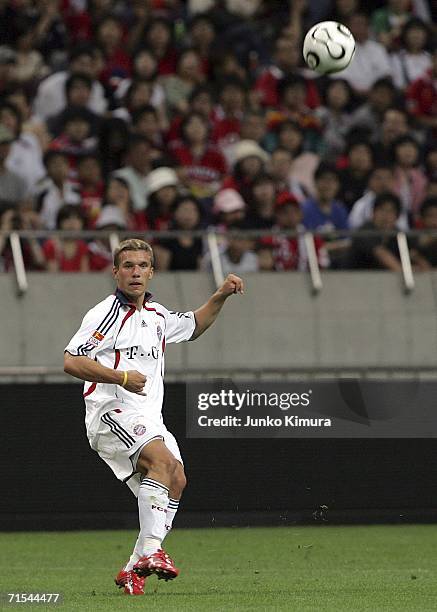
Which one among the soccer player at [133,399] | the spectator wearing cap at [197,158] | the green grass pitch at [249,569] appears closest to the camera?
the green grass pitch at [249,569]

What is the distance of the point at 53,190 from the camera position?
15.5 metres

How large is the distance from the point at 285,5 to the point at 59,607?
1393cm

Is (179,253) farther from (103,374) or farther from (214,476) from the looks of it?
(103,374)

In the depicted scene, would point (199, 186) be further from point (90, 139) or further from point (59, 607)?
point (59, 607)

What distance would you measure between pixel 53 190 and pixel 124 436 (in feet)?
24.1

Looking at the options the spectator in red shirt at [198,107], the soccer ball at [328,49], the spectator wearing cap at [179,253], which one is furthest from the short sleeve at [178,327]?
the spectator in red shirt at [198,107]

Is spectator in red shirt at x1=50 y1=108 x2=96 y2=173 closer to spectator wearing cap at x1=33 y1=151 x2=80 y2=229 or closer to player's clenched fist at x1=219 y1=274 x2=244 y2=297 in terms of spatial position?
spectator wearing cap at x1=33 y1=151 x2=80 y2=229

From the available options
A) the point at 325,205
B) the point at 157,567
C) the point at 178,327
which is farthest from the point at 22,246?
the point at 157,567

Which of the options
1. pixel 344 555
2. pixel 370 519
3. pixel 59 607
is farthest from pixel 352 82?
pixel 59 607

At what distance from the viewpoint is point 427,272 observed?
15.0 meters

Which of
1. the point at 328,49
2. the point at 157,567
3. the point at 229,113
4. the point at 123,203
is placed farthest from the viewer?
the point at 229,113

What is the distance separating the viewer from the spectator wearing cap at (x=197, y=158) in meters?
16.6

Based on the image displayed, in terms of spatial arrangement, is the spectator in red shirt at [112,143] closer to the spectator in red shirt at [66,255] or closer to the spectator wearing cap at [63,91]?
the spectator wearing cap at [63,91]

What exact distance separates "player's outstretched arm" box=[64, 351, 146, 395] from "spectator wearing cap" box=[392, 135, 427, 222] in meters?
9.39
